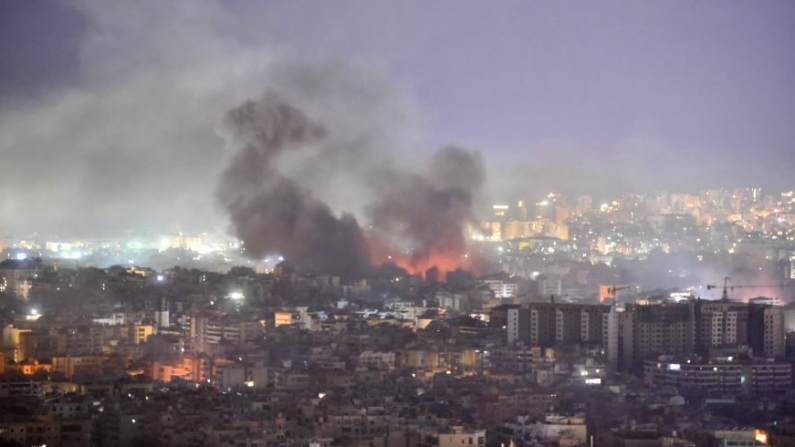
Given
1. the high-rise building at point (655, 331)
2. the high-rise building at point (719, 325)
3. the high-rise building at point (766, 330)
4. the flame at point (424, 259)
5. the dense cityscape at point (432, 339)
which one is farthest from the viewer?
the flame at point (424, 259)

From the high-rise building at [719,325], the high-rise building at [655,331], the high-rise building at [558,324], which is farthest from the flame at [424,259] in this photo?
the high-rise building at [719,325]

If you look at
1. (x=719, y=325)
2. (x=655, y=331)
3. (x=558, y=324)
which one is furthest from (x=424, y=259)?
(x=655, y=331)

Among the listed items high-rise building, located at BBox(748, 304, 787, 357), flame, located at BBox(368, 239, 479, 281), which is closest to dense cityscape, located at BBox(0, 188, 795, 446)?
high-rise building, located at BBox(748, 304, 787, 357)

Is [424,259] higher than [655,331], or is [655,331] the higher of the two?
[424,259]

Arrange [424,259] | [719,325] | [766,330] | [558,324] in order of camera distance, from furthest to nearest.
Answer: [424,259], [558,324], [719,325], [766,330]

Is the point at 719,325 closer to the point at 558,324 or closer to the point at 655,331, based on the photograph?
the point at 655,331

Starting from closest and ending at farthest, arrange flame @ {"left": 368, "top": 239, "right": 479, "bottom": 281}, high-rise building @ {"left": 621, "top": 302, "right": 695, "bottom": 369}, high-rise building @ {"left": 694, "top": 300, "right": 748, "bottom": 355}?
high-rise building @ {"left": 621, "top": 302, "right": 695, "bottom": 369} → high-rise building @ {"left": 694, "top": 300, "right": 748, "bottom": 355} → flame @ {"left": 368, "top": 239, "right": 479, "bottom": 281}

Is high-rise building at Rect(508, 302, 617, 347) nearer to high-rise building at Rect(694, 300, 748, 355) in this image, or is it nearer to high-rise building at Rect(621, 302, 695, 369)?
high-rise building at Rect(621, 302, 695, 369)

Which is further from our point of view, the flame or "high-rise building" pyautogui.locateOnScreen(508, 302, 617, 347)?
the flame

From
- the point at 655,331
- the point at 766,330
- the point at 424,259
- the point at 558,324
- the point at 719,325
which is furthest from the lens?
the point at 424,259

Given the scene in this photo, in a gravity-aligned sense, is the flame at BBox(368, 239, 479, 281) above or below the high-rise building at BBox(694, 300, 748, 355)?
above

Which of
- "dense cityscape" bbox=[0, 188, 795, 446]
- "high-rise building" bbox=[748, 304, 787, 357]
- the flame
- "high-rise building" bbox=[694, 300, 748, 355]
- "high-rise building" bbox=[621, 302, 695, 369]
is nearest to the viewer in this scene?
"dense cityscape" bbox=[0, 188, 795, 446]

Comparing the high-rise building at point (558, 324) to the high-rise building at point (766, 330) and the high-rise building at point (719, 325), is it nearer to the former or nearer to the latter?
the high-rise building at point (719, 325)

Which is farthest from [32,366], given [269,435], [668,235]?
[668,235]
